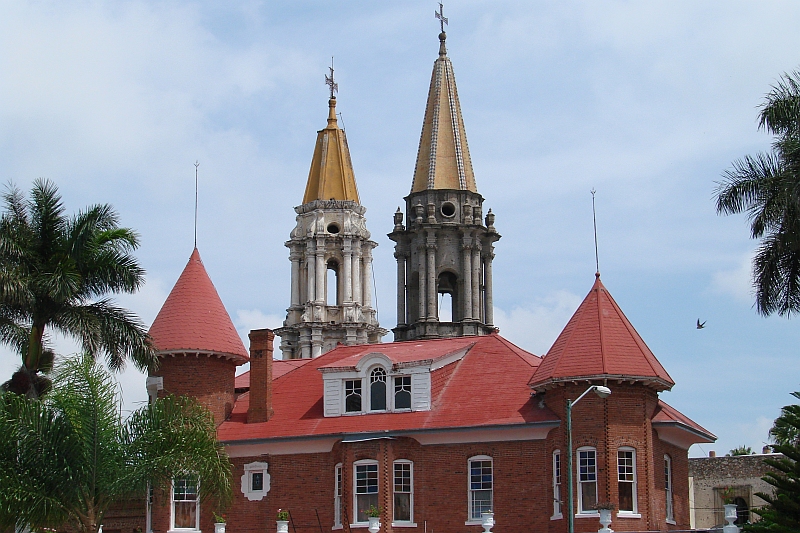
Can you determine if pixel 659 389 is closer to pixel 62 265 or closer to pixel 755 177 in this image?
pixel 755 177

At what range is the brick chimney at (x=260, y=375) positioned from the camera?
51156mm

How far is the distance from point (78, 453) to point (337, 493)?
9505 mm

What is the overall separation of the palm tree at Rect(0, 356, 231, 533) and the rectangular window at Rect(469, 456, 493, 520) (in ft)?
28.3

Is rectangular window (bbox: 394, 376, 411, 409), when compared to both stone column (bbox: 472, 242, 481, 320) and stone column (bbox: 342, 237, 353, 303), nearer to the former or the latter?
stone column (bbox: 472, 242, 481, 320)

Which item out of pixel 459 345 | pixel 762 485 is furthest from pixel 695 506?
pixel 459 345

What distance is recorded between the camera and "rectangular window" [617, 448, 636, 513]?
45219mm

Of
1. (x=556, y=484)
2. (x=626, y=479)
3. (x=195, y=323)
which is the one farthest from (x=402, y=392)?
(x=626, y=479)

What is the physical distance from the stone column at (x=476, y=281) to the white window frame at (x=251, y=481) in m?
26.6

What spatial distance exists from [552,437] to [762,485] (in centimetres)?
1706

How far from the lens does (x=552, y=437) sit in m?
46.3

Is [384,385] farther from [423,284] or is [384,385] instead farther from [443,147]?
[443,147]

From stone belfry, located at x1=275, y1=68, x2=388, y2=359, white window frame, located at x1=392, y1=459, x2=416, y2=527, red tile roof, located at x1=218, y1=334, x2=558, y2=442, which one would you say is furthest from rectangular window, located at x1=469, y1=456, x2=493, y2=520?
stone belfry, located at x1=275, y1=68, x2=388, y2=359

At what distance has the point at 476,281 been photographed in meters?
76.1

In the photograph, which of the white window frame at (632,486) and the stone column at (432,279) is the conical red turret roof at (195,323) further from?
the stone column at (432,279)
